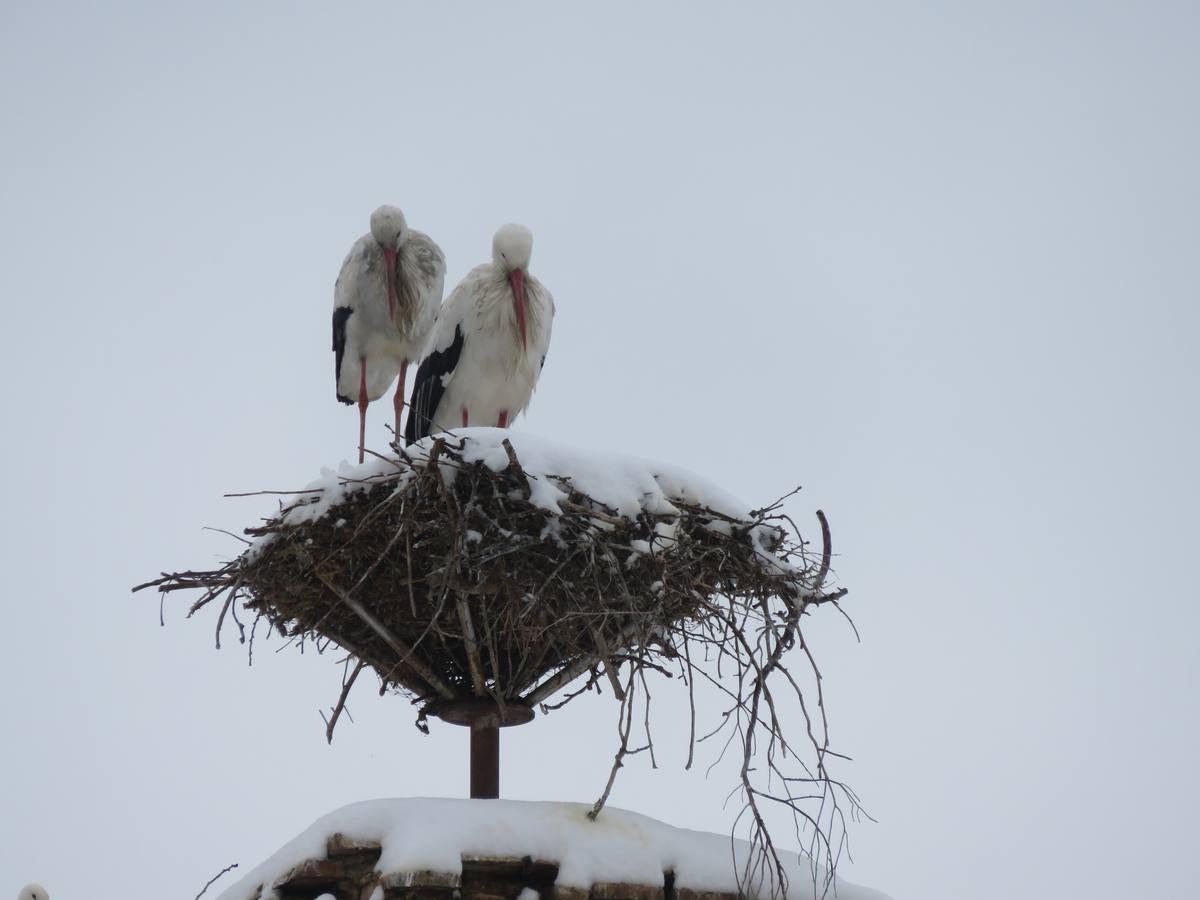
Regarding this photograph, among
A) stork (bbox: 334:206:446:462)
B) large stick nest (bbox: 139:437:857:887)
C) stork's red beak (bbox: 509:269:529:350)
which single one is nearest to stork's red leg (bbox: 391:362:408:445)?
stork (bbox: 334:206:446:462)

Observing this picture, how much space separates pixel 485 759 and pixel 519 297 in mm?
2582

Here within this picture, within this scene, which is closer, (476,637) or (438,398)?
(476,637)

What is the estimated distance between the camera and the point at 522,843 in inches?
160

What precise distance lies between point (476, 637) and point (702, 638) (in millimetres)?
707

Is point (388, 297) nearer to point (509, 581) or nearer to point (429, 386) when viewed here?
point (429, 386)

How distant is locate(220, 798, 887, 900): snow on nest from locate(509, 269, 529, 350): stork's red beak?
302cm

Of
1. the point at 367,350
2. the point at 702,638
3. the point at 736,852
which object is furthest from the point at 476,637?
the point at 367,350

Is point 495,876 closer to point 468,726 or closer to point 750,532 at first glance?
point 468,726

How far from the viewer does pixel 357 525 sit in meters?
4.62

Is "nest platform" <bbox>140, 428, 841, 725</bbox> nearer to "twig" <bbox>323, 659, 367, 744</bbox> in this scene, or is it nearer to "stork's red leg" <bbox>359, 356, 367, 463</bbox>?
"twig" <bbox>323, 659, 367, 744</bbox>

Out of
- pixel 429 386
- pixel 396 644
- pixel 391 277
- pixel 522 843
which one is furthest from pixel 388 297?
pixel 522 843

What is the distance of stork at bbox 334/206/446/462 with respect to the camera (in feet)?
24.5

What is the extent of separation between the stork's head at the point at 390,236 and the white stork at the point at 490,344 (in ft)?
1.15

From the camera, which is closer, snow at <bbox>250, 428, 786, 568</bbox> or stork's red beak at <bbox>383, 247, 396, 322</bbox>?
snow at <bbox>250, 428, 786, 568</bbox>
